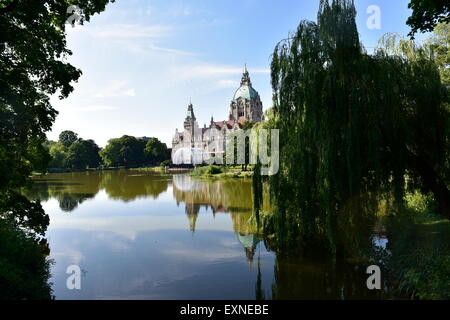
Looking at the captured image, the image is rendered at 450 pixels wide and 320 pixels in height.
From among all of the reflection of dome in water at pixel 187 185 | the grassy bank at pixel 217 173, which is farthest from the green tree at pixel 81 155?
the reflection of dome in water at pixel 187 185

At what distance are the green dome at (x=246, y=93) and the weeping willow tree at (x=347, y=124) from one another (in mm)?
90360

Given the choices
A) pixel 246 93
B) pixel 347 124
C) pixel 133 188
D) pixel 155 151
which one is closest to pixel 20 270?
pixel 347 124

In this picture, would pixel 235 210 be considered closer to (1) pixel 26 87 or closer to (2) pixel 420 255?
(2) pixel 420 255

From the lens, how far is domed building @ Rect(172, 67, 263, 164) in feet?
315

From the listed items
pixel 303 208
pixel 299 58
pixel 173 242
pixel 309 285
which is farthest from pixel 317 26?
pixel 173 242

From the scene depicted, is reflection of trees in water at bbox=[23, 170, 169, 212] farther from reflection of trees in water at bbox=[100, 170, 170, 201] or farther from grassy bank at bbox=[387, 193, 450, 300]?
grassy bank at bbox=[387, 193, 450, 300]

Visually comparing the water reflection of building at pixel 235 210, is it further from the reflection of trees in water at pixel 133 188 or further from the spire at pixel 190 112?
the spire at pixel 190 112

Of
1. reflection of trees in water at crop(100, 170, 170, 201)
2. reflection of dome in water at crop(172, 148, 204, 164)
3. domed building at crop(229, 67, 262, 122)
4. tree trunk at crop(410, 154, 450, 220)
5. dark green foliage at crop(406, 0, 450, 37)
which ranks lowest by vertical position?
reflection of trees in water at crop(100, 170, 170, 201)

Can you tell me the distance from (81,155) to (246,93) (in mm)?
54314

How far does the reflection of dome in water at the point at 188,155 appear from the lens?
317 ft

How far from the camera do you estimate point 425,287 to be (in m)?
7.18

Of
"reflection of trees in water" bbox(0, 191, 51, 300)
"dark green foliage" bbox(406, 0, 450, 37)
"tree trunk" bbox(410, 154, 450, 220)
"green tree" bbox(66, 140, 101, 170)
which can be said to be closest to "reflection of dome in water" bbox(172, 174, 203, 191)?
"reflection of trees in water" bbox(0, 191, 51, 300)

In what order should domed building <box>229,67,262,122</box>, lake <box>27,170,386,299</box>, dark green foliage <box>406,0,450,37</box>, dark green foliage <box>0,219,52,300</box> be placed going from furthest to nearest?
domed building <box>229,67,262,122</box>, lake <box>27,170,386,299</box>, dark green foliage <box>406,0,450,37</box>, dark green foliage <box>0,219,52,300</box>

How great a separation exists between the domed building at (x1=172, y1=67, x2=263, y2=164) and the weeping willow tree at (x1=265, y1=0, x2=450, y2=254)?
81.7 meters
